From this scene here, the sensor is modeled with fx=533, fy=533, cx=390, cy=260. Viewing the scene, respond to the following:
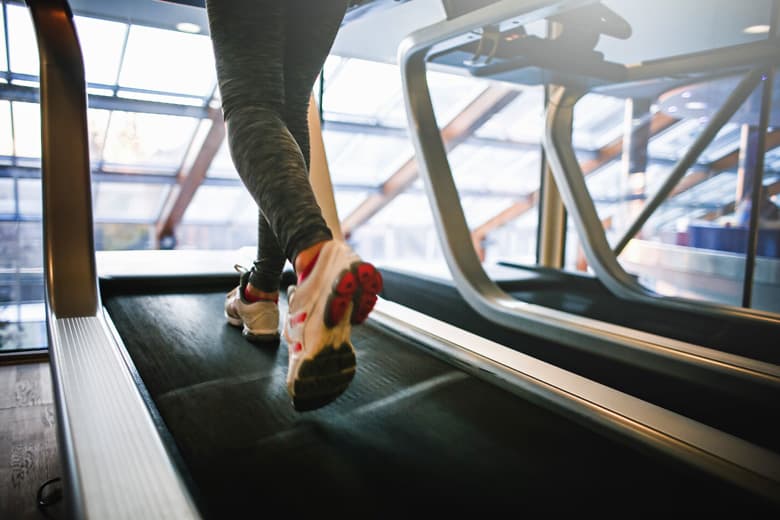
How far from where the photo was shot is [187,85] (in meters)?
5.06

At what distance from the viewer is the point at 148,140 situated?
568cm

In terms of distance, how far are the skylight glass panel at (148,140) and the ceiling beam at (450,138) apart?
2009 mm

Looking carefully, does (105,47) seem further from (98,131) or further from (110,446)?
(110,446)

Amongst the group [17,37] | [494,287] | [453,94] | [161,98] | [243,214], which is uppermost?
[453,94]

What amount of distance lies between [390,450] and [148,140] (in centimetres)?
575

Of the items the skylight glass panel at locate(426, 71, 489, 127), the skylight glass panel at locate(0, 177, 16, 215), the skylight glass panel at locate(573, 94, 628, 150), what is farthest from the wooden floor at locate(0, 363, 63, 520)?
the skylight glass panel at locate(573, 94, 628, 150)

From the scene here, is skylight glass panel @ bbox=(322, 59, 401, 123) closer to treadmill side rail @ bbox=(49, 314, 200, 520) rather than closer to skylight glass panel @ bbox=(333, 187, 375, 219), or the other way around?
skylight glass panel @ bbox=(333, 187, 375, 219)

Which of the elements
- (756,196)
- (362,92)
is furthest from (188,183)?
(756,196)

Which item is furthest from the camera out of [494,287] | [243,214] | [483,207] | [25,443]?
[483,207]

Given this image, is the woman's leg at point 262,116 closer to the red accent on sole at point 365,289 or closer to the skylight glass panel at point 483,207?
the red accent on sole at point 365,289

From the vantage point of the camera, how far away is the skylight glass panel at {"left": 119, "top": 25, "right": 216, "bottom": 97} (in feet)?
14.6

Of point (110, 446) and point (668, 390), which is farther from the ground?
point (110, 446)

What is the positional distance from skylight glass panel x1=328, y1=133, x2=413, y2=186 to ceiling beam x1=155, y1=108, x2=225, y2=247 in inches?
59.2

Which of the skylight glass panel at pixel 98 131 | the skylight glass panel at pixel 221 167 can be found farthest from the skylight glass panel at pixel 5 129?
the skylight glass panel at pixel 221 167
